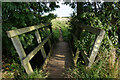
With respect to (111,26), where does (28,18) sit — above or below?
above

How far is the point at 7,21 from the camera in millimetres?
3043

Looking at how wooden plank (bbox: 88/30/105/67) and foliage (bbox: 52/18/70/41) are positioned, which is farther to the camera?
foliage (bbox: 52/18/70/41)

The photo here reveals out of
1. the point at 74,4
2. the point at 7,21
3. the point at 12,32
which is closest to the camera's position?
the point at 12,32

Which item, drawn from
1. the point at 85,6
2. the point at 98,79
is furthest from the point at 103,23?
the point at 98,79

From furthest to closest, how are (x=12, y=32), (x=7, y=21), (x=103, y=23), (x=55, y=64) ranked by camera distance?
1. (x=55, y=64)
2. (x=103, y=23)
3. (x=7, y=21)
4. (x=12, y=32)

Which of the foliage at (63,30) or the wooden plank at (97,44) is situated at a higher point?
the wooden plank at (97,44)

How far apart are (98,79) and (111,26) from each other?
7.17ft

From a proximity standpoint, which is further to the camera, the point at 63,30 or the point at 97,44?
the point at 63,30

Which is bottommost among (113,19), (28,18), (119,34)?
(119,34)

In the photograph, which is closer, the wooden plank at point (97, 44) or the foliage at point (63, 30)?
the wooden plank at point (97, 44)

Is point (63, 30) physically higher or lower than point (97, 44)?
lower

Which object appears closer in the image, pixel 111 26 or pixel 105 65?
pixel 105 65

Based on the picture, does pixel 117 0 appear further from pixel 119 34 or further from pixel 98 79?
pixel 98 79

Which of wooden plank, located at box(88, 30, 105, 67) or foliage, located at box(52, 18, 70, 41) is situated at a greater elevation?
wooden plank, located at box(88, 30, 105, 67)
